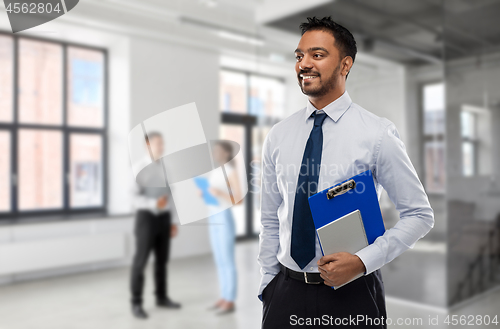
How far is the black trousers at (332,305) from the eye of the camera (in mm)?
1000

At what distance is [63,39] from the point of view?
3.90 meters

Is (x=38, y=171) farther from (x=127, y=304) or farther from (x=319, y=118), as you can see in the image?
(x=319, y=118)

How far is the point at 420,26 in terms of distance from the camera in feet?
9.39

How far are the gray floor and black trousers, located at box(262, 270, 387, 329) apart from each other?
175cm

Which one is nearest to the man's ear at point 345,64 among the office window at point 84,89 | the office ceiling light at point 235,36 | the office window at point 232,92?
the office window at point 232,92

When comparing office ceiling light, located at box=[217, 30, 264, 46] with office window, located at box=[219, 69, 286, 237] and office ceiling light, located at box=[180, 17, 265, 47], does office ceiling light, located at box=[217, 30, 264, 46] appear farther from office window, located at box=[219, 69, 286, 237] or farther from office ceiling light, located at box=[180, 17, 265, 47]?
office window, located at box=[219, 69, 286, 237]

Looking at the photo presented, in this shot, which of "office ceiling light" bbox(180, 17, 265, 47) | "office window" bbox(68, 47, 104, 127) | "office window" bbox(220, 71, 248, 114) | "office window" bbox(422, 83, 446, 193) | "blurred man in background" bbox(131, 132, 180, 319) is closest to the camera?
"blurred man in background" bbox(131, 132, 180, 319)

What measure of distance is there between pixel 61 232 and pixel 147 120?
160 centimetres

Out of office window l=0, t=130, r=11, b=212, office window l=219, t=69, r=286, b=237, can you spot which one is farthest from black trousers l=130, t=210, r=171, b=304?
office window l=0, t=130, r=11, b=212

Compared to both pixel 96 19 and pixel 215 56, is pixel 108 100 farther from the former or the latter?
pixel 215 56

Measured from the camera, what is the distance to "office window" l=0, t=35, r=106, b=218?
3.81m

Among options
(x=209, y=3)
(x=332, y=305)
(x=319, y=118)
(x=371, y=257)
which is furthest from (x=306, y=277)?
(x=209, y=3)

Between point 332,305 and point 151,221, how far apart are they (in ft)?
6.16

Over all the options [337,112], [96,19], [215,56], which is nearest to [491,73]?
[215,56]
